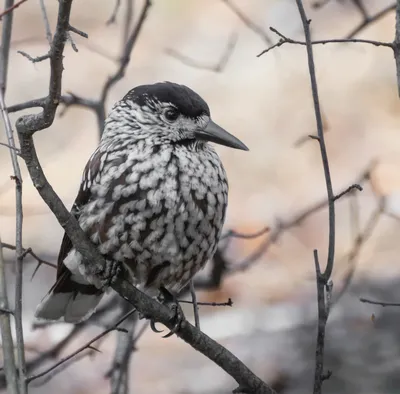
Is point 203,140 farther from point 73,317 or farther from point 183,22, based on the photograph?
point 183,22

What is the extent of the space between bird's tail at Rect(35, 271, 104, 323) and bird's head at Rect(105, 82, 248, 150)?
627 millimetres

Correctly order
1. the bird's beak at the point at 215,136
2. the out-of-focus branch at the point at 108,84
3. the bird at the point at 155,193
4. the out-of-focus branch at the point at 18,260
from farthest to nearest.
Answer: the out-of-focus branch at the point at 108,84
the bird's beak at the point at 215,136
the bird at the point at 155,193
the out-of-focus branch at the point at 18,260

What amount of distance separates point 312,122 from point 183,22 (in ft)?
5.70

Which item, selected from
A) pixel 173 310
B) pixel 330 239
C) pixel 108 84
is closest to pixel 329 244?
pixel 330 239

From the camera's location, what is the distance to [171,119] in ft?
11.0

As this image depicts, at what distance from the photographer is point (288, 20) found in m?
7.40

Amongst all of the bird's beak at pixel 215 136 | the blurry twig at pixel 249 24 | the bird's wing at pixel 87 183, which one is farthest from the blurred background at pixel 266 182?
the bird's wing at pixel 87 183

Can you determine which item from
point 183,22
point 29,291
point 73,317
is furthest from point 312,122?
point 73,317

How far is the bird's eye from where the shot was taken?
3354 millimetres

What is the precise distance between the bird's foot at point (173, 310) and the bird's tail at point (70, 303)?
26 centimetres

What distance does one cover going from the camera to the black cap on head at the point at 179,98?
332 centimetres

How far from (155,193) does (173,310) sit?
0.37 metres

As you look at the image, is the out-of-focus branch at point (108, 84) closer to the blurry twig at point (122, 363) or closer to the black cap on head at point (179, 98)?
the black cap on head at point (179, 98)

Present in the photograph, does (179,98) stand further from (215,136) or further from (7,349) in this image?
(7,349)
